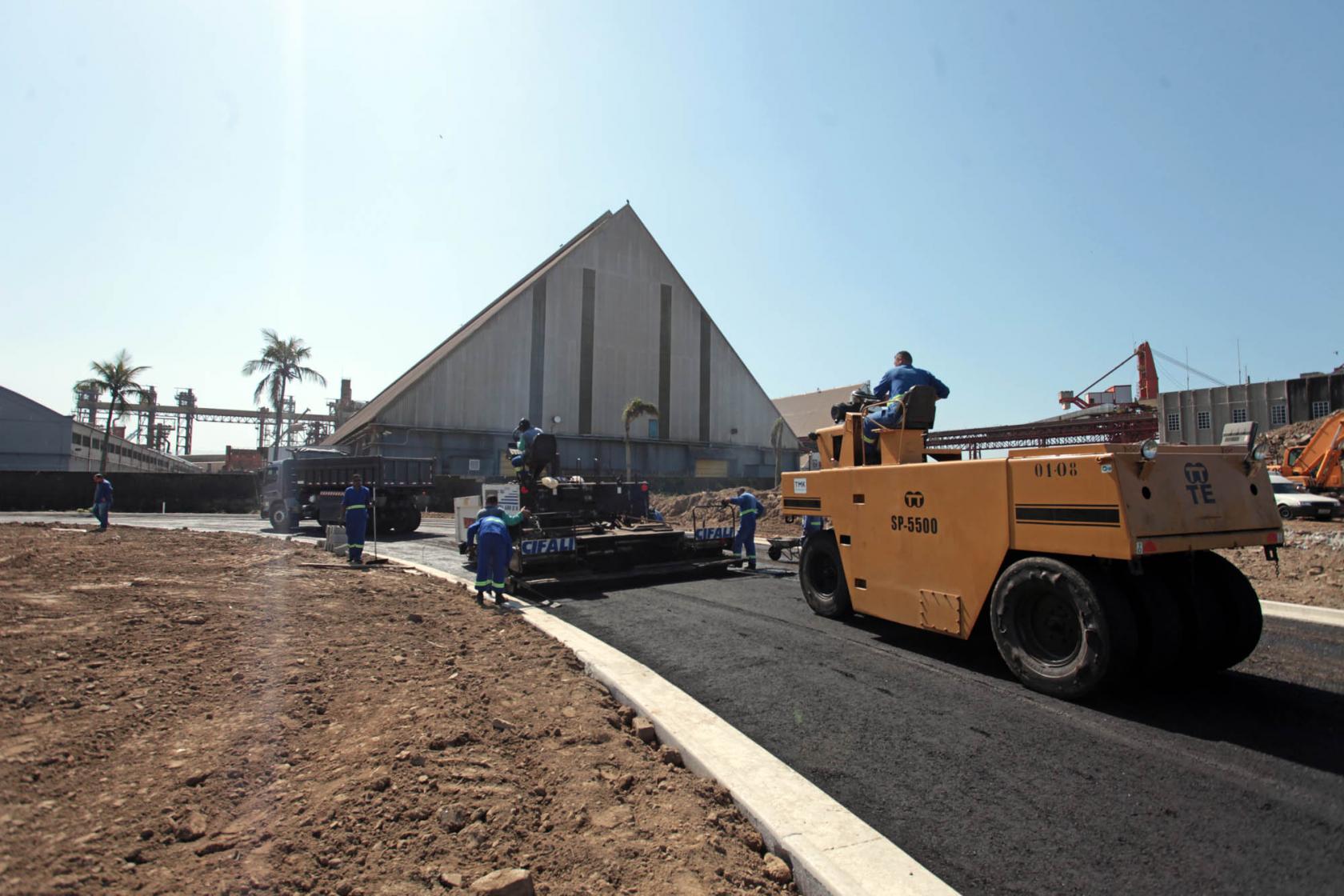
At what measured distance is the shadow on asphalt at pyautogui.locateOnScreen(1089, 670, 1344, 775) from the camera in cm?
390

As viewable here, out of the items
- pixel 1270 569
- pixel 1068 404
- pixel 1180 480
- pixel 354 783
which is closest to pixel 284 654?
pixel 354 783

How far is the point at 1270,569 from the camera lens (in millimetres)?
11180

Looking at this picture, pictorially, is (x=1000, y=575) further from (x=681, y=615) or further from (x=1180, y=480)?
(x=681, y=615)

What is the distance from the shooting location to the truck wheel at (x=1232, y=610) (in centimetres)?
493

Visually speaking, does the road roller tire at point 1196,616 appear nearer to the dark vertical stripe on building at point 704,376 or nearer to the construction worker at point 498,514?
the construction worker at point 498,514

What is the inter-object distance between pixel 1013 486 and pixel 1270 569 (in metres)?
9.63

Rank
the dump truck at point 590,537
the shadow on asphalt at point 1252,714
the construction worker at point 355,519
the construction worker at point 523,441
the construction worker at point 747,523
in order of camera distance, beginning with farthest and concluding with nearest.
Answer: the construction worker at point 355,519, the construction worker at point 747,523, the construction worker at point 523,441, the dump truck at point 590,537, the shadow on asphalt at point 1252,714

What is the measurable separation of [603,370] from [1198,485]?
3897 centimetres

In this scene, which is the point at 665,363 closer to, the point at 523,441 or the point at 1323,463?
the point at 1323,463

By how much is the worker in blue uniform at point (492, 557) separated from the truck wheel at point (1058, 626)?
18.2 ft

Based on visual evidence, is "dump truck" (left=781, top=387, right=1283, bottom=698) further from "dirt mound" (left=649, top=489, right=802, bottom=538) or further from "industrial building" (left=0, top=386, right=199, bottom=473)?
"industrial building" (left=0, top=386, right=199, bottom=473)

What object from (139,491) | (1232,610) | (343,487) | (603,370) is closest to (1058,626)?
(1232,610)

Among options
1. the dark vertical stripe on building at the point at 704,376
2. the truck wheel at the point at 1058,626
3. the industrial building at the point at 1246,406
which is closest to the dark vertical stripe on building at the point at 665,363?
the dark vertical stripe on building at the point at 704,376

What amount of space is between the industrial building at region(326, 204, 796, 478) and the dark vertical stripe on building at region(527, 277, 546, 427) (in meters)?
0.07
